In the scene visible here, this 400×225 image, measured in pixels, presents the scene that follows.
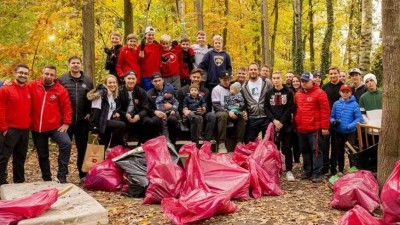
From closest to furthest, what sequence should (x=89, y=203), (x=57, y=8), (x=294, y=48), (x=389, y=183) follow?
(x=389, y=183) < (x=89, y=203) < (x=57, y=8) < (x=294, y=48)

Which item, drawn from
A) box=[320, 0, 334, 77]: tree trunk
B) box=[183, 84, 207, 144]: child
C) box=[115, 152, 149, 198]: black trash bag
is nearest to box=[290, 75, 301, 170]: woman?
box=[183, 84, 207, 144]: child

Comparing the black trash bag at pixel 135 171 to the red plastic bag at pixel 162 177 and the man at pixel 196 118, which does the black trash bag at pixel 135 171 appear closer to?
the red plastic bag at pixel 162 177

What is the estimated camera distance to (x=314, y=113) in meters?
7.39

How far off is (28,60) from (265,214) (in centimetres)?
765

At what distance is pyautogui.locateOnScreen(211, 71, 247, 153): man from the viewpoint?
799 cm

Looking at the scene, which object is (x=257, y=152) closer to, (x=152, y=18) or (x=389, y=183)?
(x=389, y=183)

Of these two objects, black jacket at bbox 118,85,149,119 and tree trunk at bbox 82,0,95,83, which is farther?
tree trunk at bbox 82,0,95,83

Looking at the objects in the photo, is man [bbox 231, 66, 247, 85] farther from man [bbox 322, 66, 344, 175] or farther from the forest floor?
the forest floor

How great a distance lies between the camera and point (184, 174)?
A: 626 cm

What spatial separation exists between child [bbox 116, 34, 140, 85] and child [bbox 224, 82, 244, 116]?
188cm

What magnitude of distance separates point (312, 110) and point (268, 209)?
2306 millimetres

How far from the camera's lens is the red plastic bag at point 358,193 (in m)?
5.62

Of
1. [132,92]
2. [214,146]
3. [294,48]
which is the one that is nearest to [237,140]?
[214,146]

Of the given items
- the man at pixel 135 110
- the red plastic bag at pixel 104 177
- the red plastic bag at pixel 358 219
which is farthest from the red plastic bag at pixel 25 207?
the red plastic bag at pixel 358 219
